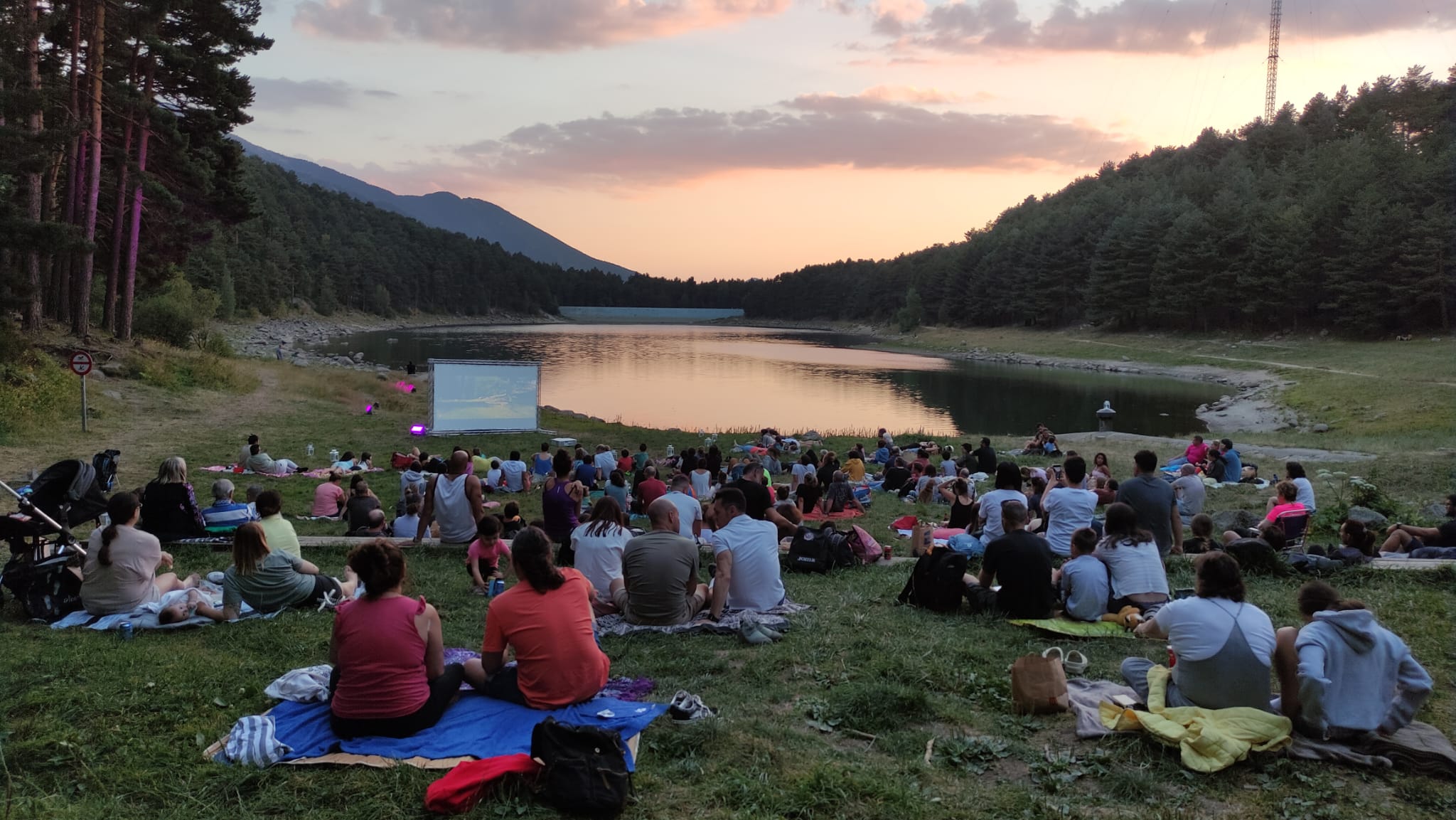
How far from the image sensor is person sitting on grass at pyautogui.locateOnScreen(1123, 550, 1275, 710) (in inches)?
187

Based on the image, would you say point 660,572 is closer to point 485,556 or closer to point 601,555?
point 601,555

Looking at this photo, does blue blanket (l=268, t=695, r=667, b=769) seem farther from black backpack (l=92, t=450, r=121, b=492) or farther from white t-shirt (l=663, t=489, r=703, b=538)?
black backpack (l=92, t=450, r=121, b=492)

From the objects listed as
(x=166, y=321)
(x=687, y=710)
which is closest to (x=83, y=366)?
(x=687, y=710)

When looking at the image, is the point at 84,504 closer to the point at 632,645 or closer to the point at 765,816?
the point at 632,645

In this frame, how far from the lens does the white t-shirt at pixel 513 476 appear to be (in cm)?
1630

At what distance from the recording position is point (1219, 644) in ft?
15.6

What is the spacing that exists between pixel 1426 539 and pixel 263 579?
1173 cm

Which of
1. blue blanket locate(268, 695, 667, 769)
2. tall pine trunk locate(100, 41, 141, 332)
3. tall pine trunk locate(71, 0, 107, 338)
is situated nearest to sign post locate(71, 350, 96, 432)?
tall pine trunk locate(71, 0, 107, 338)

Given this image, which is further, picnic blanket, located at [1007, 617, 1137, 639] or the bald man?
the bald man

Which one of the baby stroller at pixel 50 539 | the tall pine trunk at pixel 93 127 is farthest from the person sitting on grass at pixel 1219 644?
the tall pine trunk at pixel 93 127

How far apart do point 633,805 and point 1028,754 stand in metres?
2.04

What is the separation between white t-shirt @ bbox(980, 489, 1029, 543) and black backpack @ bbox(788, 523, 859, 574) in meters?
1.50

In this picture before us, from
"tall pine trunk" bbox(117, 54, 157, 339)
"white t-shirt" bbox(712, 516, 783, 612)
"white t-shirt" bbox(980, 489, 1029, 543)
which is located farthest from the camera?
"tall pine trunk" bbox(117, 54, 157, 339)

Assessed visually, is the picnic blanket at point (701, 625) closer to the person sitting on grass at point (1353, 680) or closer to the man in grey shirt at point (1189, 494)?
the person sitting on grass at point (1353, 680)
